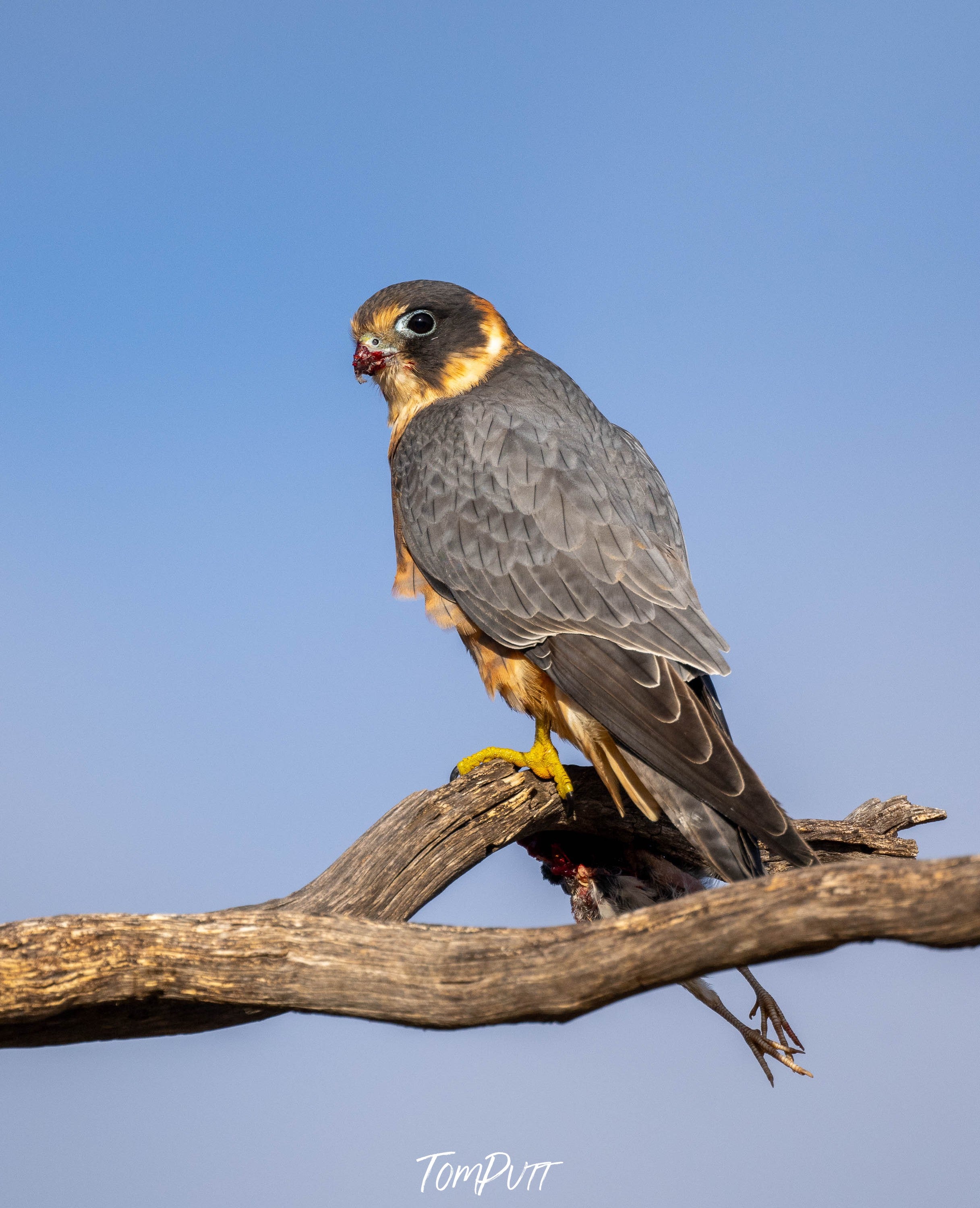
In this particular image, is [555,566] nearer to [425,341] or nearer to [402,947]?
[425,341]

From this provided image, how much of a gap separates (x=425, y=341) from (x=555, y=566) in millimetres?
1286

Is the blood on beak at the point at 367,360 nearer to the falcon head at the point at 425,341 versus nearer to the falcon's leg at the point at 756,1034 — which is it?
the falcon head at the point at 425,341

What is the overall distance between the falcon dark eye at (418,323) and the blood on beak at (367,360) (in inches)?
5.9

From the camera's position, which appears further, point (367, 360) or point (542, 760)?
point (367, 360)

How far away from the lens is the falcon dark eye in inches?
165

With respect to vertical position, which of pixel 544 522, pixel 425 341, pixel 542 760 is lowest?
pixel 542 760

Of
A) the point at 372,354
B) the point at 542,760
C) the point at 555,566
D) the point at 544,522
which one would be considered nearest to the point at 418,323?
the point at 372,354

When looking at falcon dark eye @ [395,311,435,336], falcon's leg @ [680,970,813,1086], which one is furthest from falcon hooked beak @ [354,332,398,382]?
falcon's leg @ [680,970,813,1086]

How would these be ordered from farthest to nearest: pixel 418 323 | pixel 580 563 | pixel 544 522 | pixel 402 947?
1. pixel 418 323
2. pixel 544 522
3. pixel 580 563
4. pixel 402 947

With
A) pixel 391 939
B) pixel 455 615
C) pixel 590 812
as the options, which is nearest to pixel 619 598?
pixel 455 615

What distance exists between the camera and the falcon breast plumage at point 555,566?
3.07 m

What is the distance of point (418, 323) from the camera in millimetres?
4211

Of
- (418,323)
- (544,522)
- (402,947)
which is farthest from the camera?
(418,323)

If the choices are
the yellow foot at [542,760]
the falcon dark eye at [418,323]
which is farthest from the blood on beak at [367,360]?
the yellow foot at [542,760]
